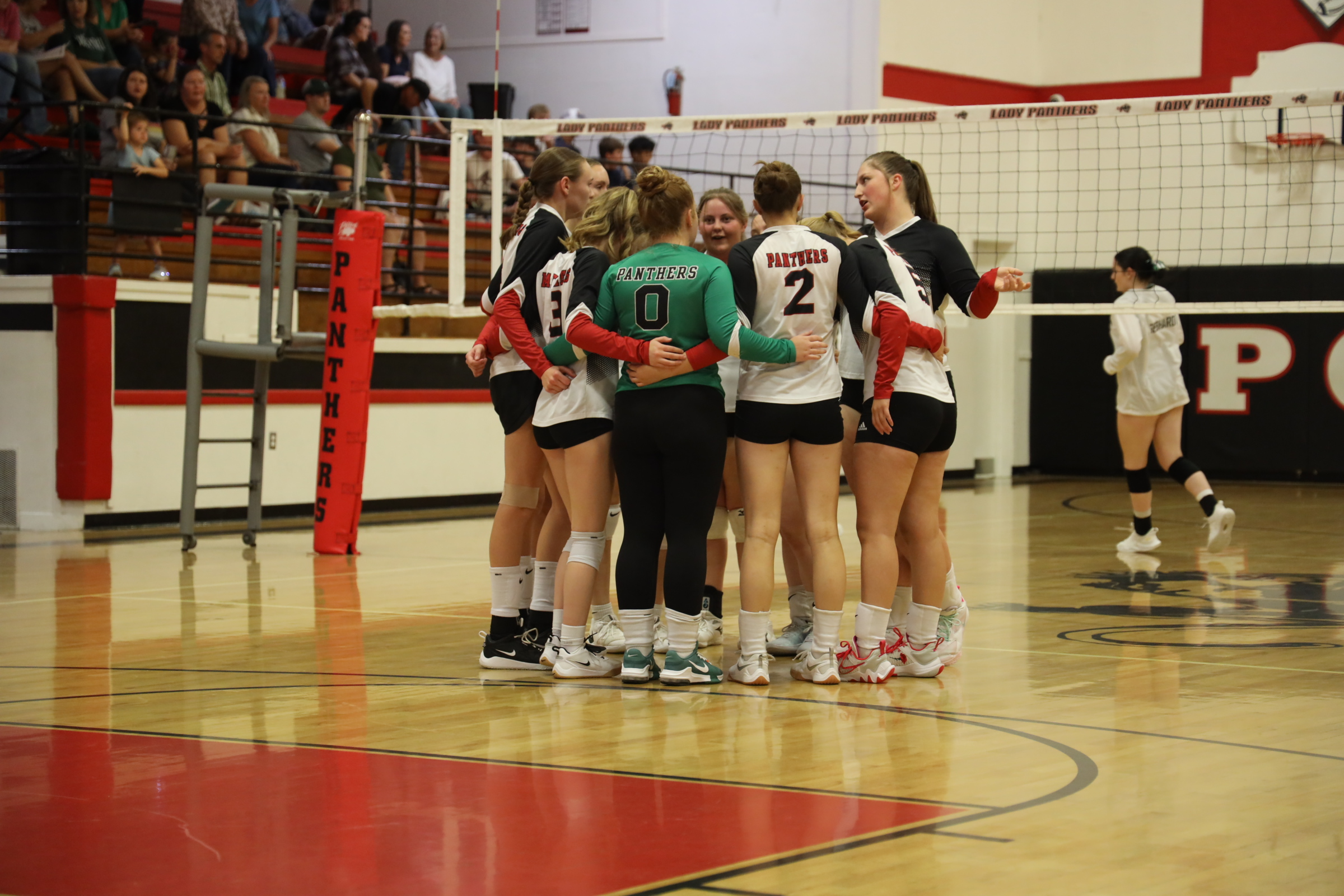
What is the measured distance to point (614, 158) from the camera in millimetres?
14906

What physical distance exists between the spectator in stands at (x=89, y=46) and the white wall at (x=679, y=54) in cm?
539

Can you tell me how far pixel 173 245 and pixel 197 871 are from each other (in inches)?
383

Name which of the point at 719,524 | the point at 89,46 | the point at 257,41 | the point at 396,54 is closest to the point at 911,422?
the point at 719,524

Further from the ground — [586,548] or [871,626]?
[586,548]

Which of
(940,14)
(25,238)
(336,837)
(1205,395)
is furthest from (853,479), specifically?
(940,14)

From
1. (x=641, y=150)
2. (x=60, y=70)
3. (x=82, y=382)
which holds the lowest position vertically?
(x=82, y=382)

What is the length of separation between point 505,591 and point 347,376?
398 cm

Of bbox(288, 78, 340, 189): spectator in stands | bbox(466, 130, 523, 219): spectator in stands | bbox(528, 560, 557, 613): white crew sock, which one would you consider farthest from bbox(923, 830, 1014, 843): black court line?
bbox(466, 130, 523, 219): spectator in stands

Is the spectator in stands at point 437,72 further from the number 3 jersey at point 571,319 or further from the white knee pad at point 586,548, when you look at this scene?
the white knee pad at point 586,548

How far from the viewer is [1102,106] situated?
7.94 m

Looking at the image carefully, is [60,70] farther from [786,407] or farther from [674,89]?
[786,407]

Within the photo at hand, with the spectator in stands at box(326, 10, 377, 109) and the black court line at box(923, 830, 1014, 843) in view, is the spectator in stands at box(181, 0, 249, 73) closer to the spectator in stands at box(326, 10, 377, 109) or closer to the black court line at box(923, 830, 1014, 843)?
the spectator in stands at box(326, 10, 377, 109)

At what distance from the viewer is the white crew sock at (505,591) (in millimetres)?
5824

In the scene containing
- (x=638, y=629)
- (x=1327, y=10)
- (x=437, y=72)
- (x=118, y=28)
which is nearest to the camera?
(x=638, y=629)
